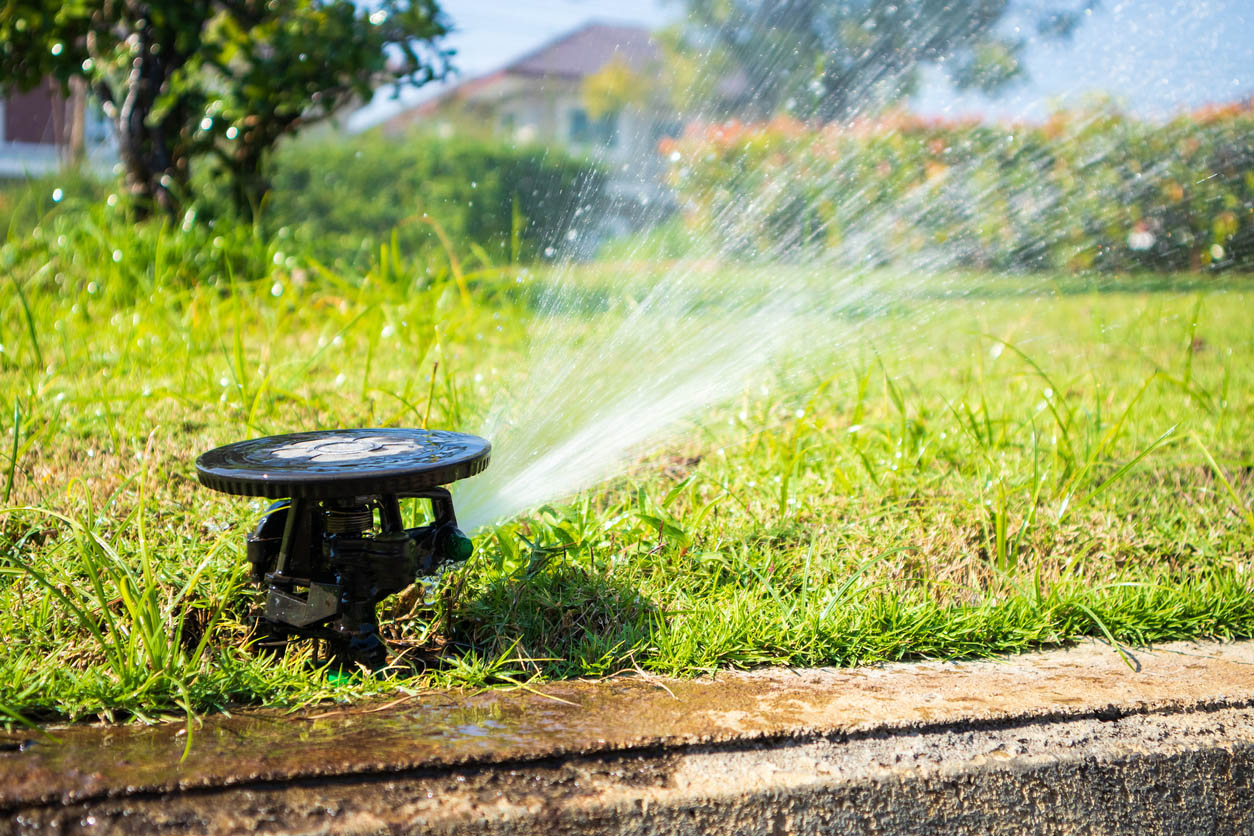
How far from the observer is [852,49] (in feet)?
15.7

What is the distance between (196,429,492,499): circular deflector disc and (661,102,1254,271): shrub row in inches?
125

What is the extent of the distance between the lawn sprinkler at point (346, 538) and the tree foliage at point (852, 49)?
9.60ft

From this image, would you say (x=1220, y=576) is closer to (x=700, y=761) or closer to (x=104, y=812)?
(x=700, y=761)

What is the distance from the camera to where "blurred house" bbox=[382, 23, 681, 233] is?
4082mm

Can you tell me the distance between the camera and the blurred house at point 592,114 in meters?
4.08

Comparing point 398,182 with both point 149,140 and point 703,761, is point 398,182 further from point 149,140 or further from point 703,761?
point 703,761

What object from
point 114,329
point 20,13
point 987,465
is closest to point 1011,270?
point 987,465

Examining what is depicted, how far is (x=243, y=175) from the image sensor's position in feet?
17.4

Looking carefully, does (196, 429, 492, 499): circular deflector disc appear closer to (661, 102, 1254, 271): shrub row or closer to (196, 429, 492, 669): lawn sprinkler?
(196, 429, 492, 669): lawn sprinkler

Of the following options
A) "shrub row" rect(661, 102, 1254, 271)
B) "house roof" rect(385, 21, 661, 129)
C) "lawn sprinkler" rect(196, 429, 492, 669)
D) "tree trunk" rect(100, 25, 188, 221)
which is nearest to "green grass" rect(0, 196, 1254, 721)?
"lawn sprinkler" rect(196, 429, 492, 669)

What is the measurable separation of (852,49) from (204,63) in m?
2.98

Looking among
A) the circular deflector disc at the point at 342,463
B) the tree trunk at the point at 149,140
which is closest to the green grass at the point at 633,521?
the circular deflector disc at the point at 342,463

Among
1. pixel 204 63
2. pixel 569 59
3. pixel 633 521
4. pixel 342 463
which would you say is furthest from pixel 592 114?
pixel 342 463

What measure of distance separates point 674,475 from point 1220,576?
1348 millimetres
